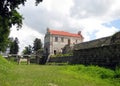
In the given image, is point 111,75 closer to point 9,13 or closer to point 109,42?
point 109,42

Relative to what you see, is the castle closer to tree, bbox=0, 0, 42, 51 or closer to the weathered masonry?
the weathered masonry

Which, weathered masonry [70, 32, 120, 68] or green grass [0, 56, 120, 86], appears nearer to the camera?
green grass [0, 56, 120, 86]

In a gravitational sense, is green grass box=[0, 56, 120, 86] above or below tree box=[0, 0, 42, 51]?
below

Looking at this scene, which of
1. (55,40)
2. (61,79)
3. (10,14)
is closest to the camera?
(61,79)

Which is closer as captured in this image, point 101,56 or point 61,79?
point 61,79

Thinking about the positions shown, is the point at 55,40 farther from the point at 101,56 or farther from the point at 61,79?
the point at 61,79

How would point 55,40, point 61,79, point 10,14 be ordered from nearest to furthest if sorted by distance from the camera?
point 61,79 → point 10,14 → point 55,40

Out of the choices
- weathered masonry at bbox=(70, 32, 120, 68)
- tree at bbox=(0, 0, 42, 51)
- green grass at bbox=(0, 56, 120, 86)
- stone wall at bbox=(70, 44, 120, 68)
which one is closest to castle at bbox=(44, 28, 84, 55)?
stone wall at bbox=(70, 44, 120, 68)

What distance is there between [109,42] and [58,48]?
56188 millimetres

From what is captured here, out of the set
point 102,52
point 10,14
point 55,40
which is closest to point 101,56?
point 102,52

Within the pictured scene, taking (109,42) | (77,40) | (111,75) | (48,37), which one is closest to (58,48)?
(48,37)

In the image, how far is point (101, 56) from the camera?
23.3m

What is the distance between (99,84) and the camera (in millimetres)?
14008

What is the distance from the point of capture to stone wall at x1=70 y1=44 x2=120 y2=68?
2056 centimetres
